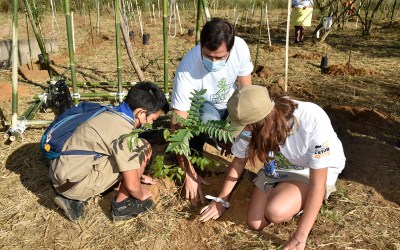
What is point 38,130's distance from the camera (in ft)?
12.5

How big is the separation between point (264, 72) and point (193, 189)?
3.75 metres

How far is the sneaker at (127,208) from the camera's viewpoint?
2537 millimetres

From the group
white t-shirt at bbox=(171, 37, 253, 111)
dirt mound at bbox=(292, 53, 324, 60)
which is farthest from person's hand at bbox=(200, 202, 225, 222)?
dirt mound at bbox=(292, 53, 324, 60)

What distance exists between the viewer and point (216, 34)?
7.72 feet

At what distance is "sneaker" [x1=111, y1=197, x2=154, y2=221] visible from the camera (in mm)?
2537

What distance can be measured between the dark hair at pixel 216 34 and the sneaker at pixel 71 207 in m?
1.40

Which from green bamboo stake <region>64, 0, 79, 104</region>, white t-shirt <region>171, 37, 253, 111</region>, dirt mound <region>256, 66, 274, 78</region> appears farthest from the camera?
dirt mound <region>256, 66, 274, 78</region>

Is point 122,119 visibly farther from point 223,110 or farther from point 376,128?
point 376,128

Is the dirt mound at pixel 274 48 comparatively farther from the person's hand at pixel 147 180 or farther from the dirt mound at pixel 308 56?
the person's hand at pixel 147 180

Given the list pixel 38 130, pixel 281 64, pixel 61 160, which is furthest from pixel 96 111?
pixel 281 64

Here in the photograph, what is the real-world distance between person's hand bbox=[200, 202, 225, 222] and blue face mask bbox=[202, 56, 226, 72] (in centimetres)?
100

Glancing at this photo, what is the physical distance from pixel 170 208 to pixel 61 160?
84 cm

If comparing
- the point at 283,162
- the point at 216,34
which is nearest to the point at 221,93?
the point at 216,34

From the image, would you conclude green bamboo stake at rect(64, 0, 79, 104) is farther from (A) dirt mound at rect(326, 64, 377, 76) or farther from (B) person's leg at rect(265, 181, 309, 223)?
(A) dirt mound at rect(326, 64, 377, 76)
